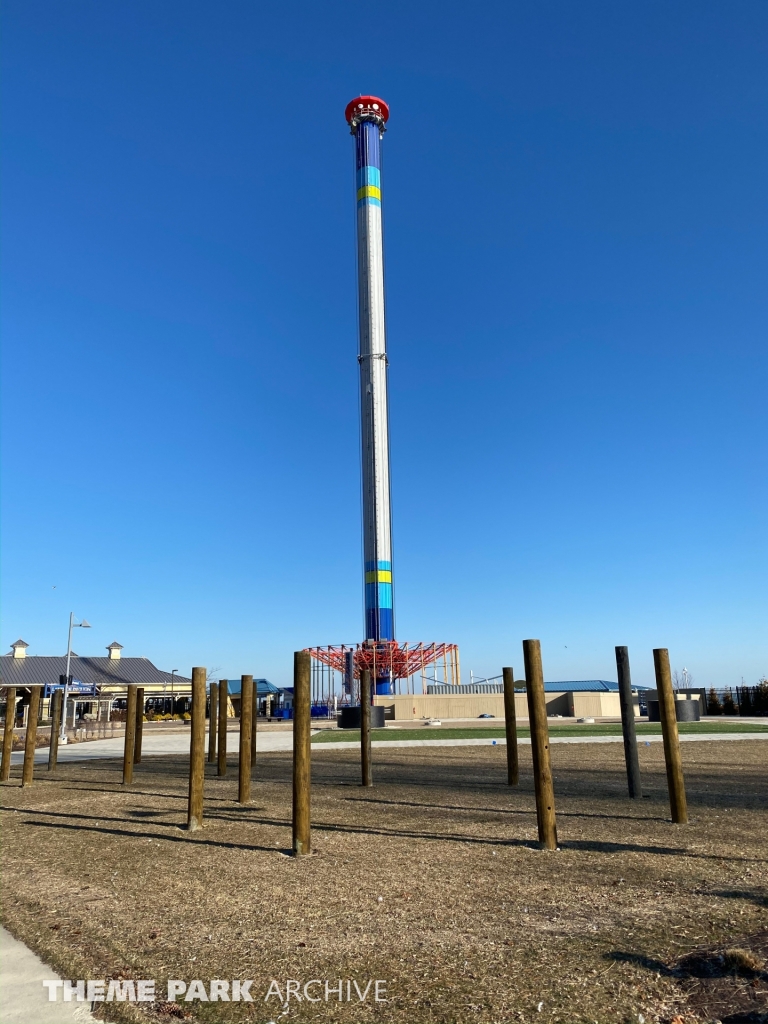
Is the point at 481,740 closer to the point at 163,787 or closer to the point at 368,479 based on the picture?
the point at 163,787

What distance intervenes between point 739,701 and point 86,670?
184 feet

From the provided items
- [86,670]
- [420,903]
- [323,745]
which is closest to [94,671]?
[86,670]

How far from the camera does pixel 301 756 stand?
8.20m

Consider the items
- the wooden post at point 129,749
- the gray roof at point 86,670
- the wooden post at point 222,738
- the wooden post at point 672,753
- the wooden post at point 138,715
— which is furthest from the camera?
the gray roof at point 86,670

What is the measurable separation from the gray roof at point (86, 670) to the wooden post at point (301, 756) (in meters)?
58.0

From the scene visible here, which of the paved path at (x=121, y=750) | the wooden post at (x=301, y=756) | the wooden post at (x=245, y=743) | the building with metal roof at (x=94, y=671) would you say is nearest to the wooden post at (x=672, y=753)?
the wooden post at (x=301, y=756)

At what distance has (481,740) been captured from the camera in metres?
25.6

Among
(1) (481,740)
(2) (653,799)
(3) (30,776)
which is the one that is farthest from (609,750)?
(3) (30,776)

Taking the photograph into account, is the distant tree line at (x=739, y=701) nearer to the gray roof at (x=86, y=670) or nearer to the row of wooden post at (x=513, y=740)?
the row of wooden post at (x=513, y=740)

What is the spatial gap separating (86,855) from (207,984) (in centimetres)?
467

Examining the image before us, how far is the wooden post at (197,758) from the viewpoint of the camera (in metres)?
9.57

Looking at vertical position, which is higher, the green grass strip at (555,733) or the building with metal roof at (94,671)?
the building with metal roof at (94,671)

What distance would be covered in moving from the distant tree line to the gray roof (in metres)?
48.3

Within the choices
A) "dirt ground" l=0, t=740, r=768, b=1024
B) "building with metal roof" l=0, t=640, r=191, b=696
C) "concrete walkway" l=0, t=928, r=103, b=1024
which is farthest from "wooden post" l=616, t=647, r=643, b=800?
"building with metal roof" l=0, t=640, r=191, b=696
